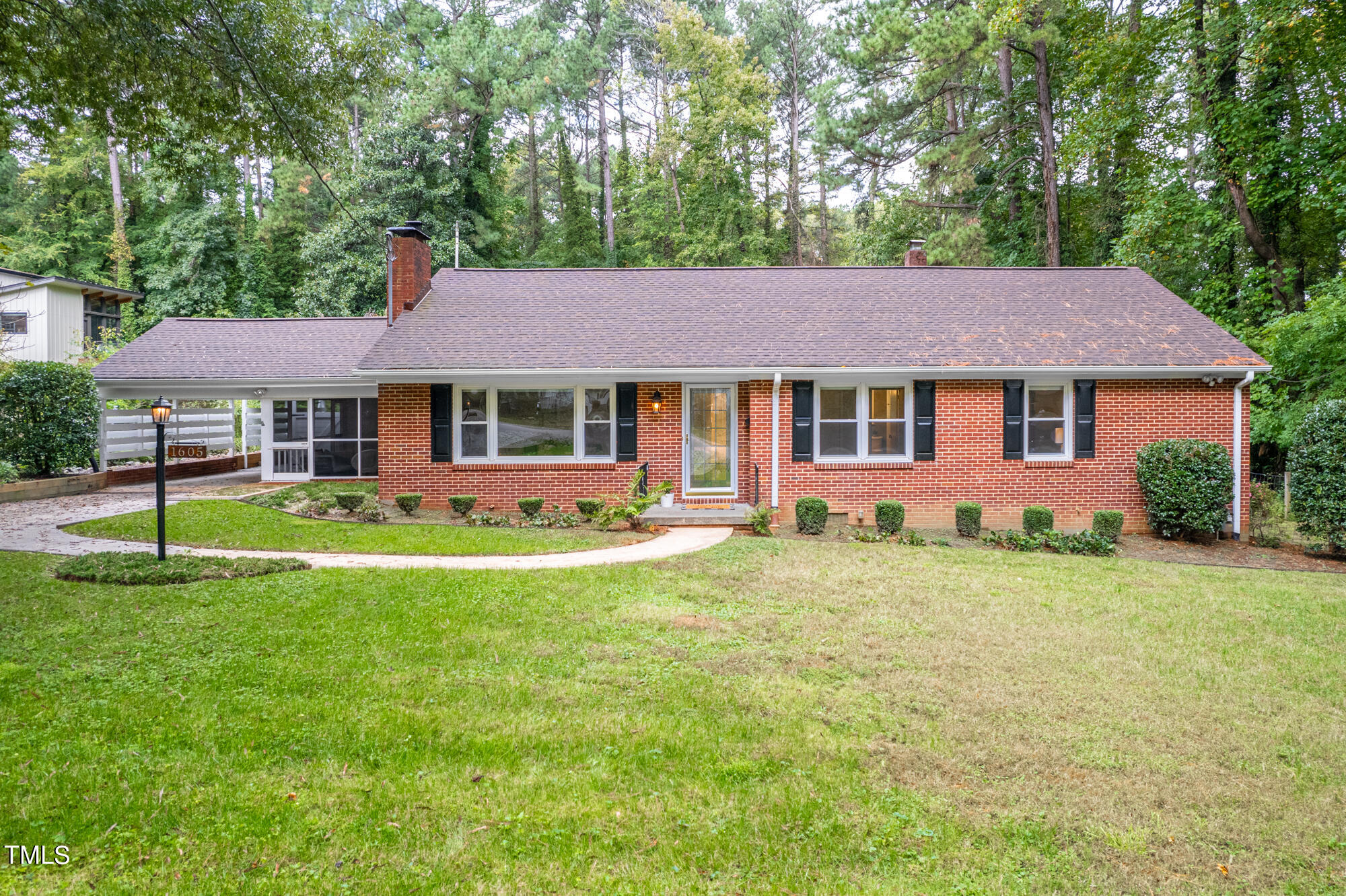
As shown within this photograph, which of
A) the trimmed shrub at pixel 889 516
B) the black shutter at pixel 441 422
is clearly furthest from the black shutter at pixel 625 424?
the trimmed shrub at pixel 889 516

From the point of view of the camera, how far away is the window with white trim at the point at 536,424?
42.5ft

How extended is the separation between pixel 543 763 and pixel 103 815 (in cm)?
194

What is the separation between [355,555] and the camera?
30.1ft

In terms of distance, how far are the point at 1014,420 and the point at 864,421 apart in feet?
8.33

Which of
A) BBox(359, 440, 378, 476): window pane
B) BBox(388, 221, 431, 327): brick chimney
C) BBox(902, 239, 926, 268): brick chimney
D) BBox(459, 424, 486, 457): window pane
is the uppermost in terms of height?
BBox(902, 239, 926, 268): brick chimney

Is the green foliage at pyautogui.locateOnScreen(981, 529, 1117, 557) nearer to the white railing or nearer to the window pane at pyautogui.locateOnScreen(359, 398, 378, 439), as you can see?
the window pane at pyautogui.locateOnScreen(359, 398, 378, 439)

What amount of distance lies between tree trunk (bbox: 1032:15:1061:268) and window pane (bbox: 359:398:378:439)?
18.3 metres

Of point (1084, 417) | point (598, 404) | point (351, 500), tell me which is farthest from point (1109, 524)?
point (351, 500)

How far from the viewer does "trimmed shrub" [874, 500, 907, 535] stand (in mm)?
11391

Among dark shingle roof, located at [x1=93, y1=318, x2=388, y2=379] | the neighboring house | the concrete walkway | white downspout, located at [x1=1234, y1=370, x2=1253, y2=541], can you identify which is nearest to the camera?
the concrete walkway

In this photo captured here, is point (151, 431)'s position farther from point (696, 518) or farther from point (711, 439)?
point (696, 518)

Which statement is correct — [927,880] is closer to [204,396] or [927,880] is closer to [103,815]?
[103,815]

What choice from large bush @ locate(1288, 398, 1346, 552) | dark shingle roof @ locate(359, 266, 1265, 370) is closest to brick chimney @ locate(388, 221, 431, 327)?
dark shingle roof @ locate(359, 266, 1265, 370)

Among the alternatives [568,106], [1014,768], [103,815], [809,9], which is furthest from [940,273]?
[568,106]
